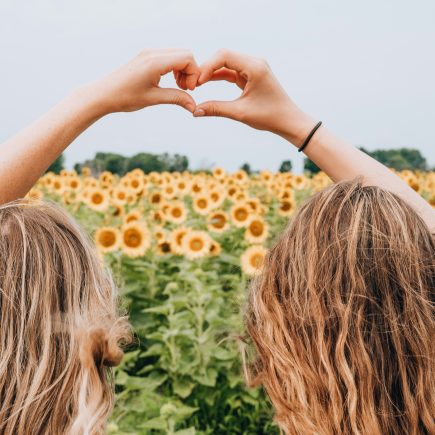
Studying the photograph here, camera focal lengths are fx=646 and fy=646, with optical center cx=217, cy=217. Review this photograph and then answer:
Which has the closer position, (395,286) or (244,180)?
(395,286)

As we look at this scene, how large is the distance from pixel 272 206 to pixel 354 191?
6038 mm

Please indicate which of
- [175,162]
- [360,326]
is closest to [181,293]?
[360,326]

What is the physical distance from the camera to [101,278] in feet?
4.55

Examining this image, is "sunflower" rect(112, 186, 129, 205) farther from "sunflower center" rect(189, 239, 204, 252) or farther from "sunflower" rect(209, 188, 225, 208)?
"sunflower center" rect(189, 239, 204, 252)

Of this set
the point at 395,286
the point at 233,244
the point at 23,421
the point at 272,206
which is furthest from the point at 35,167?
the point at 272,206

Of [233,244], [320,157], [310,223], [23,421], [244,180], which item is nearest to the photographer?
[23,421]

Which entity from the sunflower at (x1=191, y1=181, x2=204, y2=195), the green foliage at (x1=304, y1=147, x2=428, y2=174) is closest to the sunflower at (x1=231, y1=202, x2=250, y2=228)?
the sunflower at (x1=191, y1=181, x2=204, y2=195)

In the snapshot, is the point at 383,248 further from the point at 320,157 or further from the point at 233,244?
the point at 233,244

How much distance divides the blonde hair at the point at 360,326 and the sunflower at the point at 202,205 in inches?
195

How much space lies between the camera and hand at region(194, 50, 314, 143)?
5.15 ft

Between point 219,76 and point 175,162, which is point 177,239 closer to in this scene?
point 219,76

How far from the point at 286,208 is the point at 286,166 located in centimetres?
358

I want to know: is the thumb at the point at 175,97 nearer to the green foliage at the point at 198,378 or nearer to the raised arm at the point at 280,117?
the raised arm at the point at 280,117

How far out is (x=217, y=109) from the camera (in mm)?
1628
